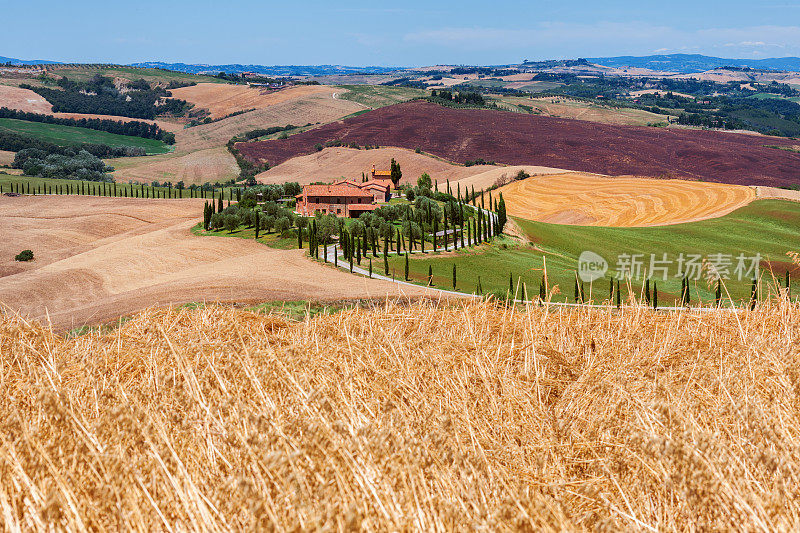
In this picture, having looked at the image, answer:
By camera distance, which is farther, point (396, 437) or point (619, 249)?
point (619, 249)

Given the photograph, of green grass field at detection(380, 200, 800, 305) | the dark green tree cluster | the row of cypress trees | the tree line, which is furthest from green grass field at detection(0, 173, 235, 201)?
green grass field at detection(380, 200, 800, 305)

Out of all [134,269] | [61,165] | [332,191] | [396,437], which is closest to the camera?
[396,437]

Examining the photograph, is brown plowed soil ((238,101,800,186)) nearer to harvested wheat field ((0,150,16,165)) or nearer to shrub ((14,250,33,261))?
harvested wheat field ((0,150,16,165))

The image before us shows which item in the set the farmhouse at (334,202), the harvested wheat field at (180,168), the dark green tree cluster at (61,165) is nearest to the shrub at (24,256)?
the farmhouse at (334,202)

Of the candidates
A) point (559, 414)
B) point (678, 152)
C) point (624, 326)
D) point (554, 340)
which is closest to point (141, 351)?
point (559, 414)

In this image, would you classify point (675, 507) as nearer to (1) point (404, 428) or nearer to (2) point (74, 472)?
(1) point (404, 428)

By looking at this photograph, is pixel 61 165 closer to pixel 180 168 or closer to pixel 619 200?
pixel 180 168

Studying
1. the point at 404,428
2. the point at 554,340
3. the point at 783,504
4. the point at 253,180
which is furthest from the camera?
the point at 253,180

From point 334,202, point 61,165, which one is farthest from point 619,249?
point 61,165
